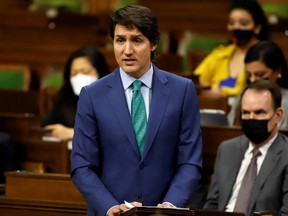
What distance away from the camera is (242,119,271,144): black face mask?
2.98m

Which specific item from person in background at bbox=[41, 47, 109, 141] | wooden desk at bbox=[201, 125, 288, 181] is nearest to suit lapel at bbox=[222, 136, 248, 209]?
wooden desk at bbox=[201, 125, 288, 181]

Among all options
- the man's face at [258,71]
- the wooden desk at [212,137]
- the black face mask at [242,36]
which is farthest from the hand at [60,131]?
the black face mask at [242,36]

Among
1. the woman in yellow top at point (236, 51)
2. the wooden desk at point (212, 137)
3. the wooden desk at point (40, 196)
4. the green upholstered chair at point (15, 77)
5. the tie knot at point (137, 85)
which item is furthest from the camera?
the green upholstered chair at point (15, 77)

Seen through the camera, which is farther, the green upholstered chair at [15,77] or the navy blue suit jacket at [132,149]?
the green upholstered chair at [15,77]

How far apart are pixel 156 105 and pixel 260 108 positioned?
0.81 metres

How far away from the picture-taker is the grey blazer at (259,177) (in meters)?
2.92

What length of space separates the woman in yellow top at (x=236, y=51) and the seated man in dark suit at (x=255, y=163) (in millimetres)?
1083

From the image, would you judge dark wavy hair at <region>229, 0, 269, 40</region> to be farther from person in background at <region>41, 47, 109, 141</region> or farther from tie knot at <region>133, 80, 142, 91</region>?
tie knot at <region>133, 80, 142, 91</region>

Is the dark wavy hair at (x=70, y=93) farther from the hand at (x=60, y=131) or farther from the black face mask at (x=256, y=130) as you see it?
the black face mask at (x=256, y=130)

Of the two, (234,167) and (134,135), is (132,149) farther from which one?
(234,167)

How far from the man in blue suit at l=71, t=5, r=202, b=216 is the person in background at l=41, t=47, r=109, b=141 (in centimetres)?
154

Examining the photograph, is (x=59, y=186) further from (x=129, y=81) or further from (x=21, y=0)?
(x=21, y=0)

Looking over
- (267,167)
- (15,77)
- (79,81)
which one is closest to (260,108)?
(267,167)

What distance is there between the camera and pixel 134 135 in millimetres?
2289
